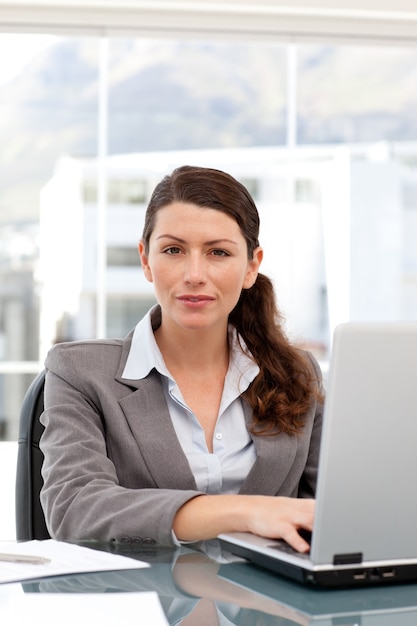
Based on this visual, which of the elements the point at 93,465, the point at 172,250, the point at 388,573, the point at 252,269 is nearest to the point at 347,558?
the point at 388,573

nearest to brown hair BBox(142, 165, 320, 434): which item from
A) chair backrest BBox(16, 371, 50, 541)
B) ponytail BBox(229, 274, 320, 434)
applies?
ponytail BBox(229, 274, 320, 434)

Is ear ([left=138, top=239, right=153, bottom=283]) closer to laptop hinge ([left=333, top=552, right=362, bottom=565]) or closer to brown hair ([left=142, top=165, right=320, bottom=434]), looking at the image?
brown hair ([left=142, top=165, right=320, bottom=434])

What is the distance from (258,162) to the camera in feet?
17.6

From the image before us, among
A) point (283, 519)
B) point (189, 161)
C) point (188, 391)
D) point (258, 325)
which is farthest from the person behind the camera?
point (189, 161)

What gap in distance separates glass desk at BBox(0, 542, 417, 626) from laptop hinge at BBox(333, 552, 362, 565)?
0.14 ft

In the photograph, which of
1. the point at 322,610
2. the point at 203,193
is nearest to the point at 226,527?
the point at 322,610

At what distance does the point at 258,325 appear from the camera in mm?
2061

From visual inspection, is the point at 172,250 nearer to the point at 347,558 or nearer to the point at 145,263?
the point at 145,263

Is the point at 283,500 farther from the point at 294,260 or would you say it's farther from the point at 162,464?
the point at 294,260

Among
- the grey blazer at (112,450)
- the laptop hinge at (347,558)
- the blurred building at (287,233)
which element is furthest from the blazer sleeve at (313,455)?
the blurred building at (287,233)

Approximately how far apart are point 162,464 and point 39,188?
369 cm

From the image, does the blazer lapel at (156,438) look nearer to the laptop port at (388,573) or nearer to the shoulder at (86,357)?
the shoulder at (86,357)

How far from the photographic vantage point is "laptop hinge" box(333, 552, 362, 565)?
1146 millimetres

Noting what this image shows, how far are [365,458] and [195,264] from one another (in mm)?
730
